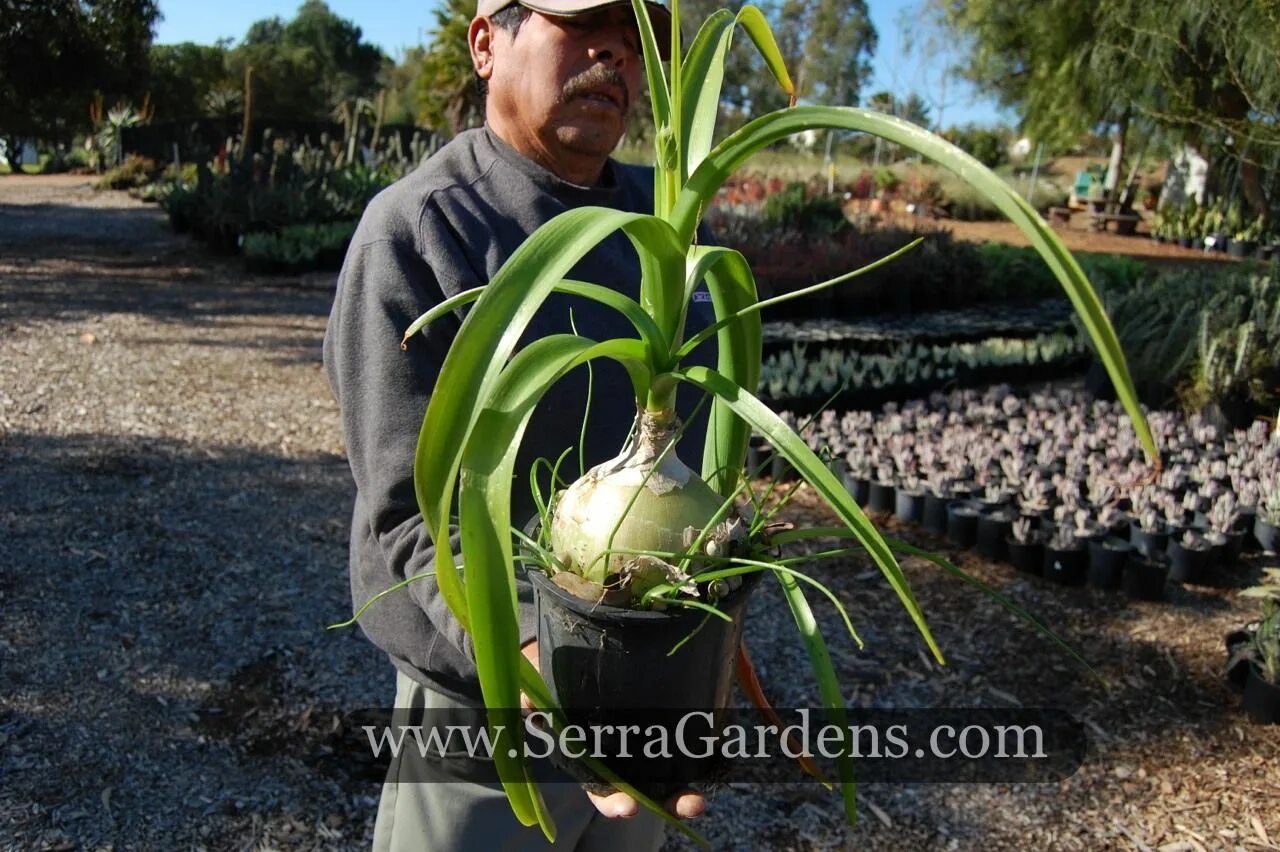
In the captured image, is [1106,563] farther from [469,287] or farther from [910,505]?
[469,287]

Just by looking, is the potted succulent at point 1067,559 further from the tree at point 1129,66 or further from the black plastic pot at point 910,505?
the tree at point 1129,66

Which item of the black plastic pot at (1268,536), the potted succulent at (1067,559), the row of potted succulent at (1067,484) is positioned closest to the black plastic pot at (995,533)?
the row of potted succulent at (1067,484)

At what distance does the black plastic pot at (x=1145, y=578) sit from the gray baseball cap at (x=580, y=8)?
9.67 feet

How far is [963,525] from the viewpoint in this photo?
4.04 m

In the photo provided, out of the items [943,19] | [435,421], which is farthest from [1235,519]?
[943,19]

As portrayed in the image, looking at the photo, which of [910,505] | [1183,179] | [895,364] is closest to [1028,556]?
[910,505]

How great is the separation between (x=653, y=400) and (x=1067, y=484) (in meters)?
3.63

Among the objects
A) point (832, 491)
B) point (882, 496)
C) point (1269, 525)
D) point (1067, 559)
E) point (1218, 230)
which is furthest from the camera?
point (1218, 230)

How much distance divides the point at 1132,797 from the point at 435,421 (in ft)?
8.61

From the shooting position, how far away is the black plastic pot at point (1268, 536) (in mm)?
3908

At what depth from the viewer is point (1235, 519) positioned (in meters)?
3.93

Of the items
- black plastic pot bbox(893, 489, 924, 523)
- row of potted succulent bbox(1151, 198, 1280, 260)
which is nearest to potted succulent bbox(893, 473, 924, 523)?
black plastic pot bbox(893, 489, 924, 523)

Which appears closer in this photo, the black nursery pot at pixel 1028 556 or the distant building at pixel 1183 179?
the black nursery pot at pixel 1028 556

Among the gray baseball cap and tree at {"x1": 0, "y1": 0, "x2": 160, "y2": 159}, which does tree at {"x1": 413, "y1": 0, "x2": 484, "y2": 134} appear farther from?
the gray baseball cap
